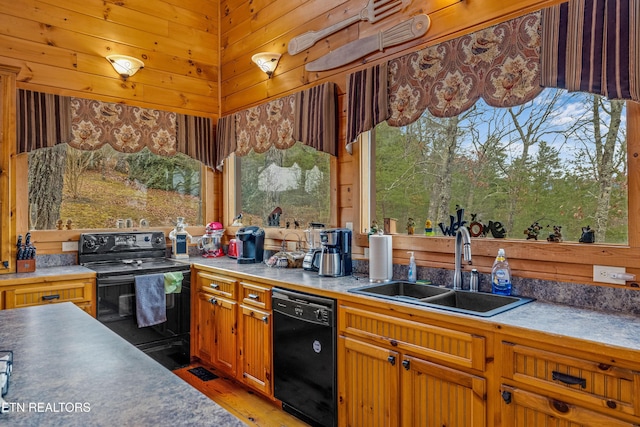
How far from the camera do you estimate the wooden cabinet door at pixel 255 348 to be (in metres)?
2.86

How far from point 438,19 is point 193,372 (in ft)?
10.4

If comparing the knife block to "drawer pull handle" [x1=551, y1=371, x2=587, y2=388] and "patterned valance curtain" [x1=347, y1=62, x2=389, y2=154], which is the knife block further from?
"drawer pull handle" [x1=551, y1=371, x2=587, y2=388]

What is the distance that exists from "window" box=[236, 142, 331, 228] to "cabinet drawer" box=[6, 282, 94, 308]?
158cm

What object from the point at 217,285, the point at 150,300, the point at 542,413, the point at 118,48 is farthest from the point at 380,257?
the point at 118,48

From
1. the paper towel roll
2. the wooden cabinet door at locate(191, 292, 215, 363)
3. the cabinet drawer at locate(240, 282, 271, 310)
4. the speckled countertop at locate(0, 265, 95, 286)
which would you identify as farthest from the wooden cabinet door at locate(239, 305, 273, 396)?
the speckled countertop at locate(0, 265, 95, 286)

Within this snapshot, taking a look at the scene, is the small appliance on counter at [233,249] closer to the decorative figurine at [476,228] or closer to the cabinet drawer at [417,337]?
the cabinet drawer at [417,337]

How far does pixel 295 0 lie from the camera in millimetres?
3633

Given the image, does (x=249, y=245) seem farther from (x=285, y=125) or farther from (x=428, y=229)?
(x=428, y=229)

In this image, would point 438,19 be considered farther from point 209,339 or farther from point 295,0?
point 209,339

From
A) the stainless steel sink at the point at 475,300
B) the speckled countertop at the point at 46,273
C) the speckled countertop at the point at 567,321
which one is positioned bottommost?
the stainless steel sink at the point at 475,300

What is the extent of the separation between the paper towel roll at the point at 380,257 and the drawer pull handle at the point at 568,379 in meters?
1.22

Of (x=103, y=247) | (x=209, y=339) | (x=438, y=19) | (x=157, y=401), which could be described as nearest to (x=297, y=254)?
(x=209, y=339)

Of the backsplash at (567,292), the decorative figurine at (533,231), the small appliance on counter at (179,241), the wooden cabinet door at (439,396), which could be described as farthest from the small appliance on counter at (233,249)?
the decorative figurine at (533,231)

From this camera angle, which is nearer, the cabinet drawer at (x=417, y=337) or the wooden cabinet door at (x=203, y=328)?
the cabinet drawer at (x=417, y=337)
